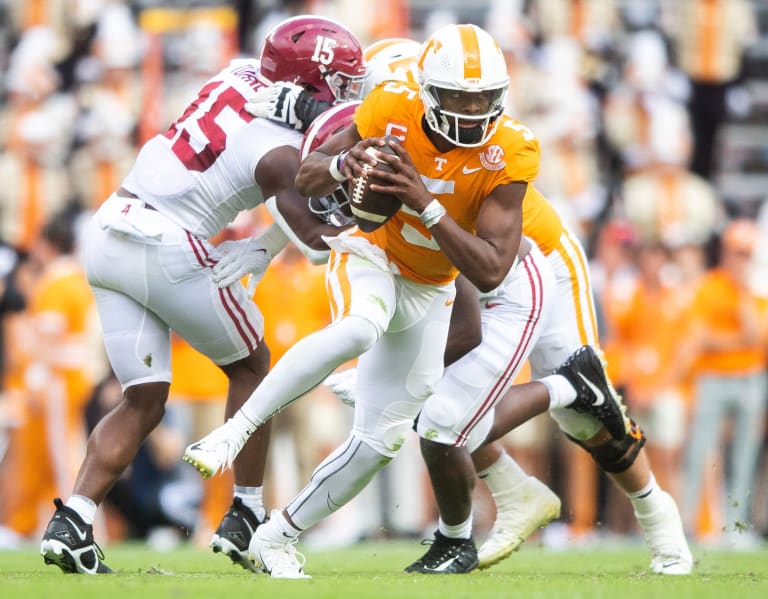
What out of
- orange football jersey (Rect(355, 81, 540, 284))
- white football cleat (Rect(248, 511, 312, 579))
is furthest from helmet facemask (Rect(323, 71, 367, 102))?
white football cleat (Rect(248, 511, 312, 579))

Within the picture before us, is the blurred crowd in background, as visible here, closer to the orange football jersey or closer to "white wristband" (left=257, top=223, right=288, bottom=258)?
"white wristband" (left=257, top=223, right=288, bottom=258)

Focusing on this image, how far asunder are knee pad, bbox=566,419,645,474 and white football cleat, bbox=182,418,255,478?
183cm

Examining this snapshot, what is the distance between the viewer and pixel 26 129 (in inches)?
534

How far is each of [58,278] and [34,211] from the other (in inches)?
85.5

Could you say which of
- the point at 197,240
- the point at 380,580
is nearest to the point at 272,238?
the point at 197,240

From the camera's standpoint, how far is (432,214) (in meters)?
6.10

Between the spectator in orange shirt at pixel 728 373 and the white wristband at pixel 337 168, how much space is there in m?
5.77

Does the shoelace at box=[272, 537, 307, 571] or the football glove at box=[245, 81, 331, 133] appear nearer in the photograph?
the shoelace at box=[272, 537, 307, 571]

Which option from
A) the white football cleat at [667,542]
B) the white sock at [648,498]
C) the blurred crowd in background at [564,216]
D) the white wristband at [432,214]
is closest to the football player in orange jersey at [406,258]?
the white wristband at [432,214]

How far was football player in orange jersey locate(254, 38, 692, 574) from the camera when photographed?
281 inches

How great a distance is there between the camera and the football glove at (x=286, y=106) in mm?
6773

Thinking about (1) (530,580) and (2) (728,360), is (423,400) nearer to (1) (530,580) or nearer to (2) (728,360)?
(1) (530,580)

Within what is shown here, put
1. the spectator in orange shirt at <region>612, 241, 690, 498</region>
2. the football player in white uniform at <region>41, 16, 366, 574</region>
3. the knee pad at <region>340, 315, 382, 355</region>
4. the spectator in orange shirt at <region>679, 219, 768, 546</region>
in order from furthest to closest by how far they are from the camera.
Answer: the spectator in orange shirt at <region>612, 241, 690, 498</region>
the spectator in orange shirt at <region>679, 219, 768, 546</region>
the football player in white uniform at <region>41, 16, 366, 574</region>
the knee pad at <region>340, 315, 382, 355</region>

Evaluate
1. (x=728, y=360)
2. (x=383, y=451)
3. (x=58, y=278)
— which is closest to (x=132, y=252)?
(x=383, y=451)
